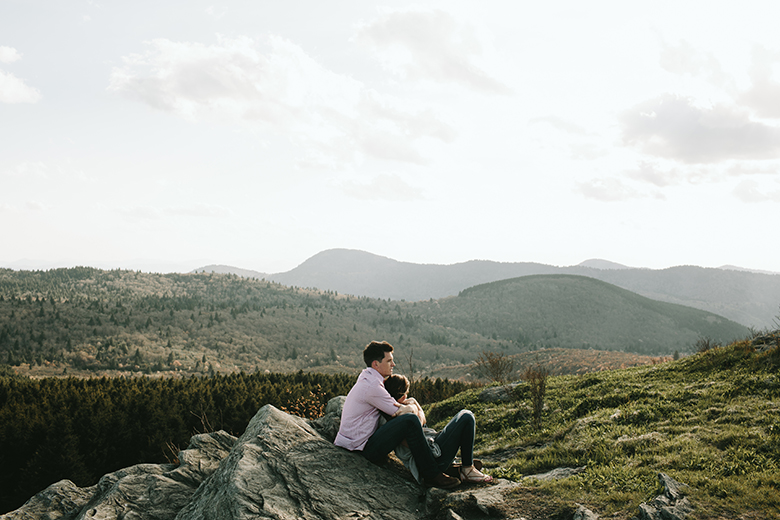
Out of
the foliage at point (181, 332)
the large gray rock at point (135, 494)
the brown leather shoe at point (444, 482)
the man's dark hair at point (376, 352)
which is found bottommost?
the foliage at point (181, 332)

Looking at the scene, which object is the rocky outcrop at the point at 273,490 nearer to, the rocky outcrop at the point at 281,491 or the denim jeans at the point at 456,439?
the rocky outcrop at the point at 281,491

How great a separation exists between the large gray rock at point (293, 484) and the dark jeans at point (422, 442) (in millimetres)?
309

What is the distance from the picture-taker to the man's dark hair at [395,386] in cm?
641

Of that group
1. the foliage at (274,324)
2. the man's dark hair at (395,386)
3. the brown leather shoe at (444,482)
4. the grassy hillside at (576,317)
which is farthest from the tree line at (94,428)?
the grassy hillside at (576,317)

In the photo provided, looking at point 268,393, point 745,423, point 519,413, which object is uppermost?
point 745,423

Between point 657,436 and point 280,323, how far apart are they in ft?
318

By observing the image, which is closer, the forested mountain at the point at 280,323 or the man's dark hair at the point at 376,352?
the man's dark hair at the point at 376,352

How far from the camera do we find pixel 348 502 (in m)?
5.18

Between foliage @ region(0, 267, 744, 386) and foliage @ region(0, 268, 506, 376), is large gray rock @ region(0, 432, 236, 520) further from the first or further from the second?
foliage @ region(0, 268, 506, 376)

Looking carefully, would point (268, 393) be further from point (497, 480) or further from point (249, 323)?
point (249, 323)

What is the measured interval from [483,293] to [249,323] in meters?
107

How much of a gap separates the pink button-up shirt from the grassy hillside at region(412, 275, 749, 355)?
115213 millimetres

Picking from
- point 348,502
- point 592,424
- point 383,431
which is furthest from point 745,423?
point 348,502

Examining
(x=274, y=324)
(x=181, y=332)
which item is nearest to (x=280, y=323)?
(x=274, y=324)
